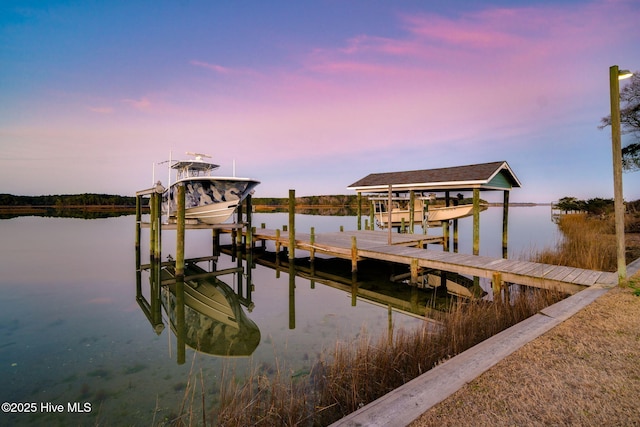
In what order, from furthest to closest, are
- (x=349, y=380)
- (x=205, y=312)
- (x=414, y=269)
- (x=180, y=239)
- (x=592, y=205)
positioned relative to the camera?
(x=592, y=205) < (x=180, y=239) < (x=414, y=269) < (x=205, y=312) < (x=349, y=380)

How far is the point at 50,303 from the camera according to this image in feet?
37.2

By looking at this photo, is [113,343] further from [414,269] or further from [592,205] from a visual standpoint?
[592,205]

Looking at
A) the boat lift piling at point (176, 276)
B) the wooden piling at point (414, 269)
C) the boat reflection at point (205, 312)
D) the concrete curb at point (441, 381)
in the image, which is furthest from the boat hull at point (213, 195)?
the concrete curb at point (441, 381)

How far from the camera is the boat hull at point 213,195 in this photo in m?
16.4

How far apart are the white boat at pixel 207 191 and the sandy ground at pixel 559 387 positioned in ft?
47.3

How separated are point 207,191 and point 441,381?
603 inches

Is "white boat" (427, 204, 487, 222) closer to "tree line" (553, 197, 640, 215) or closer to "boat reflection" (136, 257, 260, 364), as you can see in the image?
"boat reflection" (136, 257, 260, 364)

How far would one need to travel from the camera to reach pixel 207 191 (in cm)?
1659

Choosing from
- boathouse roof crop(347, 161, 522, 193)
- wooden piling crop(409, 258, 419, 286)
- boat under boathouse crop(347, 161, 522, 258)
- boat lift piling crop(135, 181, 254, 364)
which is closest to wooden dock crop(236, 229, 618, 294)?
wooden piling crop(409, 258, 419, 286)

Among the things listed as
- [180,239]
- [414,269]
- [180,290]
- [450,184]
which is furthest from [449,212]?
[180,290]

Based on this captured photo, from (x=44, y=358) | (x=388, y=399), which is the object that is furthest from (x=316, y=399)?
(x=44, y=358)

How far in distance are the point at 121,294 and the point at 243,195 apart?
7.24 m

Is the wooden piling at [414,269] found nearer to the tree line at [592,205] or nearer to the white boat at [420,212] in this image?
the white boat at [420,212]

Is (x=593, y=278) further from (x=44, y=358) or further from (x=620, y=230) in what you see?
(x=44, y=358)
